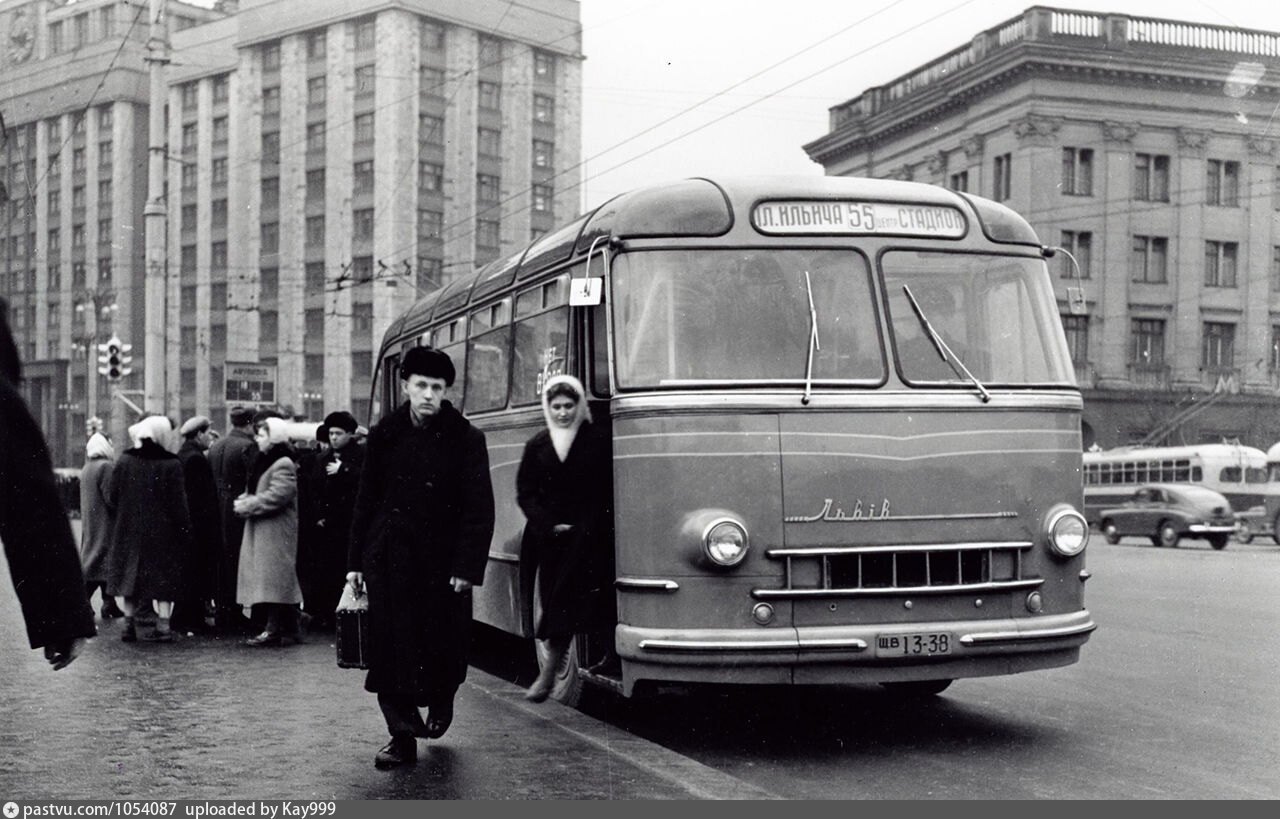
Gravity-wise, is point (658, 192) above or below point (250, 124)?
below

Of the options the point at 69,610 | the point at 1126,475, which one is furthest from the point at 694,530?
the point at 1126,475

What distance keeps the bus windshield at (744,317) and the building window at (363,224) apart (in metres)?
57.6

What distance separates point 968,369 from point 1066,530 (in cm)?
93

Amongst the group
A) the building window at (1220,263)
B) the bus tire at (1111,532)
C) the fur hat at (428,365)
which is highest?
the building window at (1220,263)

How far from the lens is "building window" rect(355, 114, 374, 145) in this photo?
62094mm

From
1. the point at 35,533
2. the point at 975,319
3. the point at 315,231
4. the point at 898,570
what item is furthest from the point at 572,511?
the point at 315,231

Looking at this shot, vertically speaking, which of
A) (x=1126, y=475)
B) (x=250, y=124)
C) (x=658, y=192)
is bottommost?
A: (x=1126, y=475)

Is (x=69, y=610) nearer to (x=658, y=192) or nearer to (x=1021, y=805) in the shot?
(x=1021, y=805)

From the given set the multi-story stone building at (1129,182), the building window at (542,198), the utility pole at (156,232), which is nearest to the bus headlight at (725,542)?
the utility pole at (156,232)

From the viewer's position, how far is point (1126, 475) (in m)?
43.3

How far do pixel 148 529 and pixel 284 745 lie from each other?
5.58 m

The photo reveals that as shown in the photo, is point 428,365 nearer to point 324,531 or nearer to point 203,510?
point 324,531

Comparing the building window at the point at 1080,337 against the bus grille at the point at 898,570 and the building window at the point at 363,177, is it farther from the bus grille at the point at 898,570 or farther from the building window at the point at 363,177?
the bus grille at the point at 898,570

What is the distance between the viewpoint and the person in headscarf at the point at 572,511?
8547mm
